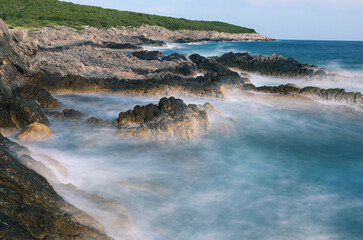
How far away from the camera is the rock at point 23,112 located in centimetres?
704

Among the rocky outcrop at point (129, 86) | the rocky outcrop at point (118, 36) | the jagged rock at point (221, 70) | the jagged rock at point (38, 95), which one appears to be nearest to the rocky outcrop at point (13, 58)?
the jagged rock at point (38, 95)

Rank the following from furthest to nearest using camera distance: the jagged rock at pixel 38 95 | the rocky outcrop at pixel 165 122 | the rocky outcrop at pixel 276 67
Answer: the rocky outcrop at pixel 276 67, the jagged rock at pixel 38 95, the rocky outcrop at pixel 165 122

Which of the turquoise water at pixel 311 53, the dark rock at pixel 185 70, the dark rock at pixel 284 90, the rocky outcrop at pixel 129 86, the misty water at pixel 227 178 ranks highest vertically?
the turquoise water at pixel 311 53

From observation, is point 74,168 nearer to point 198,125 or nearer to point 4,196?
point 4,196

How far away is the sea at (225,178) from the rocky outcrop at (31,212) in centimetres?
62

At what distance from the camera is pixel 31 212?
2.97 metres

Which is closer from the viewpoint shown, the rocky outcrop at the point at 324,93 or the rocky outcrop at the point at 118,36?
the rocky outcrop at the point at 324,93

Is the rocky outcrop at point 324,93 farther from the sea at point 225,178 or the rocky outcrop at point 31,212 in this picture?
the rocky outcrop at point 31,212

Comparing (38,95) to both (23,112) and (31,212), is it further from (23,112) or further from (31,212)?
(31,212)

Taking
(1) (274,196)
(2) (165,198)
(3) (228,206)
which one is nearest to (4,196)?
(2) (165,198)

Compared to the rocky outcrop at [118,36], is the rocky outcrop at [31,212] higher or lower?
lower

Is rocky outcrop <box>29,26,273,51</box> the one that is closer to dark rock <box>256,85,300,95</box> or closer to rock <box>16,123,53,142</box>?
dark rock <box>256,85,300,95</box>

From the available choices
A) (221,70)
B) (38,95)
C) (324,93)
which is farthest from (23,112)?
(221,70)

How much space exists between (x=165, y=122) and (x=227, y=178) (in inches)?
84.6
